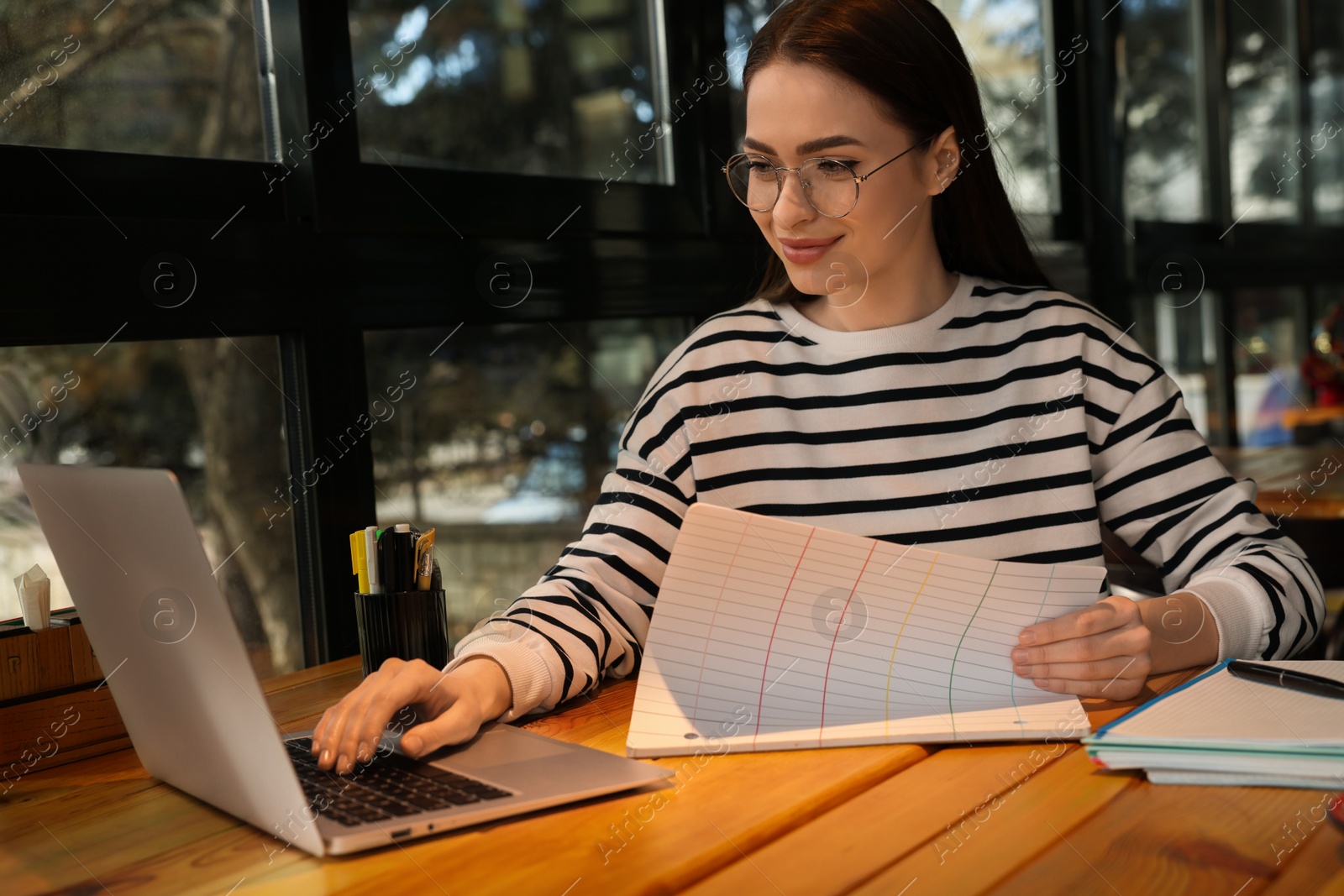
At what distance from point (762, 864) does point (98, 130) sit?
114 cm

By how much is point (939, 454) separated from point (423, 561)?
0.62 metres

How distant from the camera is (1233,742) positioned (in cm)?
87

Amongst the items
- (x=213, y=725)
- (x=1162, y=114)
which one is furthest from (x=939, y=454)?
(x=1162, y=114)

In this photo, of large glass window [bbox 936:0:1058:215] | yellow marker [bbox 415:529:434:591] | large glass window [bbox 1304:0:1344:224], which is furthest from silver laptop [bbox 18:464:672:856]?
large glass window [bbox 1304:0:1344:224]

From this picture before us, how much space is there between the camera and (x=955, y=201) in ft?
5.02

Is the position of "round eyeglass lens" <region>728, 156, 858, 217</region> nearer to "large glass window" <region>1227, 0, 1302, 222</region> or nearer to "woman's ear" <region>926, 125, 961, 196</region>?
"woman's ear" <region>926, 125, 961, 196</region>

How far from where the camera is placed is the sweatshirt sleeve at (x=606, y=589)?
1.12 m

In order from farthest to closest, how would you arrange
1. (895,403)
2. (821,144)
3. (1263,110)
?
(1263,110) → (895,403) → (821,144)

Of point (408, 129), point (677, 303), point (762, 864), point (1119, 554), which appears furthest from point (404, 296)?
point (1119, 554)

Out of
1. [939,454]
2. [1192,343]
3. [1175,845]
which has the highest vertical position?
[1192,343]

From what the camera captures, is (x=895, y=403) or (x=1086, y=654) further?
(x=895, y=403)

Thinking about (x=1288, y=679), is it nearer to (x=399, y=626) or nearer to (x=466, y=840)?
(x=466, y=840)

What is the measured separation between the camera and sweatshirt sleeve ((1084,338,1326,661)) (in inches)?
48.1

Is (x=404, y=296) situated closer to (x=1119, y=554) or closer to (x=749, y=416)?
(x=749, y=416)
